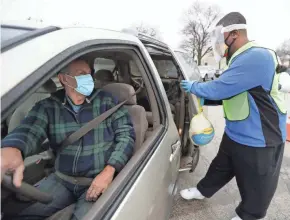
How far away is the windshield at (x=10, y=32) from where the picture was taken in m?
0.95

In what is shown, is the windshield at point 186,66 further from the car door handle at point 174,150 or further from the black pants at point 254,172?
the car door handle at point 174,150

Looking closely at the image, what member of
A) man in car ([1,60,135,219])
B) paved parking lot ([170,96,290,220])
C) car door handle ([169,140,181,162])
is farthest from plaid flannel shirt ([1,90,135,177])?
paved parking lot ([170,96,290,220])

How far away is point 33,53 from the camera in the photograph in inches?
36.1

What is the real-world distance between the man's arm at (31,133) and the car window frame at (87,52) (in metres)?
0.55

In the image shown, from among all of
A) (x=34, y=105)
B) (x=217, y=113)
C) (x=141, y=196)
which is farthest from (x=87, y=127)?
(x=217, y=113)

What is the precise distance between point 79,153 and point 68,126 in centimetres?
18

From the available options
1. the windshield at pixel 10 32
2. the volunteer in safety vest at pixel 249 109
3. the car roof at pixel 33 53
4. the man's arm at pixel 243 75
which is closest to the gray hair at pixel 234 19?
the volunteer in safety vest at pixel 249 109

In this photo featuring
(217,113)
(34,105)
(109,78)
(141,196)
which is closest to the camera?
(141,196)

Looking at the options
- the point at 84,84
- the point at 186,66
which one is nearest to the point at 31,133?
the point at 84,84

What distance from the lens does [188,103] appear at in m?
3.02

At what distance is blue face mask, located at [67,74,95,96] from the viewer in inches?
66.8

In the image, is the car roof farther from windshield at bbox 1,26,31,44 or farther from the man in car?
the man in car

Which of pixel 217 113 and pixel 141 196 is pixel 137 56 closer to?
pixel 141 196

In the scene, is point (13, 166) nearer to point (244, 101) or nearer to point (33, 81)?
point (33, 81)
